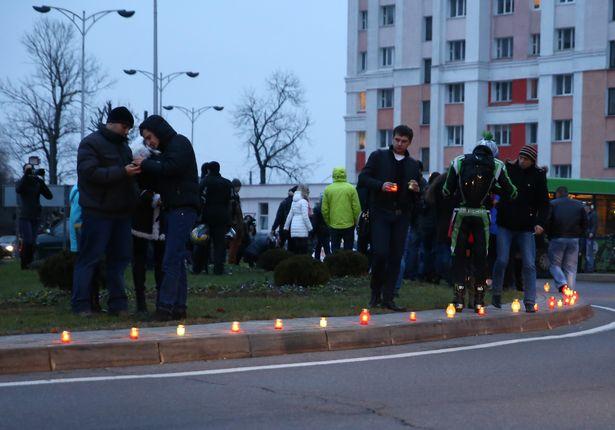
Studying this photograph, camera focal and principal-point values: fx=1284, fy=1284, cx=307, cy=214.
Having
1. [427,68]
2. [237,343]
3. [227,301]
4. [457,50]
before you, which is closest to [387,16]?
[427,68]

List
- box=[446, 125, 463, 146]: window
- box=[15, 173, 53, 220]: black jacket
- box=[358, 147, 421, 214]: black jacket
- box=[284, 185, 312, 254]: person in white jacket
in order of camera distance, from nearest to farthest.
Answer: box=[358, 147, 421, 214]: black jacket → box=[284, 185, 312, 254]: person in white jacket → box=[15, 173, 53, 220]: black jacket → box=[446, 125, 463, 146]: window

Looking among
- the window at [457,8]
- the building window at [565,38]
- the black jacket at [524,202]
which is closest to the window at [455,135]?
the window at [457,8]

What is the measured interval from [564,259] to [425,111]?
64.2 m

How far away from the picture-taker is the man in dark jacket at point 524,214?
1494 centimetres

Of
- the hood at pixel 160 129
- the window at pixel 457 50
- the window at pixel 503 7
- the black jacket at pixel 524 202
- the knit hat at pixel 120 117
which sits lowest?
the black jacket at pixel 524 202

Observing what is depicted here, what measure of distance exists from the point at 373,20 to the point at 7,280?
224 ft

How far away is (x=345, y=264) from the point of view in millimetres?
20266

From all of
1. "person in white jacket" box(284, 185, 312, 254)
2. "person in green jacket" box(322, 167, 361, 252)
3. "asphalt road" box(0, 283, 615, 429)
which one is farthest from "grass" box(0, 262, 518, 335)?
"person in white jacket" box(284, 185, 312, 254)

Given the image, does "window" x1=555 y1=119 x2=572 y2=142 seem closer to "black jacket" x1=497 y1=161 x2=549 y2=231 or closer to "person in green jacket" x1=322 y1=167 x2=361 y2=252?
"person in green jacket" x1=322 y1=167 x2=361 y2=252

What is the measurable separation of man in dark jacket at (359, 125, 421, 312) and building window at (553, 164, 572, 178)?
205 feet

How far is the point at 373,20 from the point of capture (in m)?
86.3

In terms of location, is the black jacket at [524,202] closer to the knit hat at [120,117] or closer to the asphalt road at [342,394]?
the asphalt road at [342,394]

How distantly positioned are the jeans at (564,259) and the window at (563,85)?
56.9 meters

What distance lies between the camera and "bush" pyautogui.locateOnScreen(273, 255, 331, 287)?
17.9 meters
